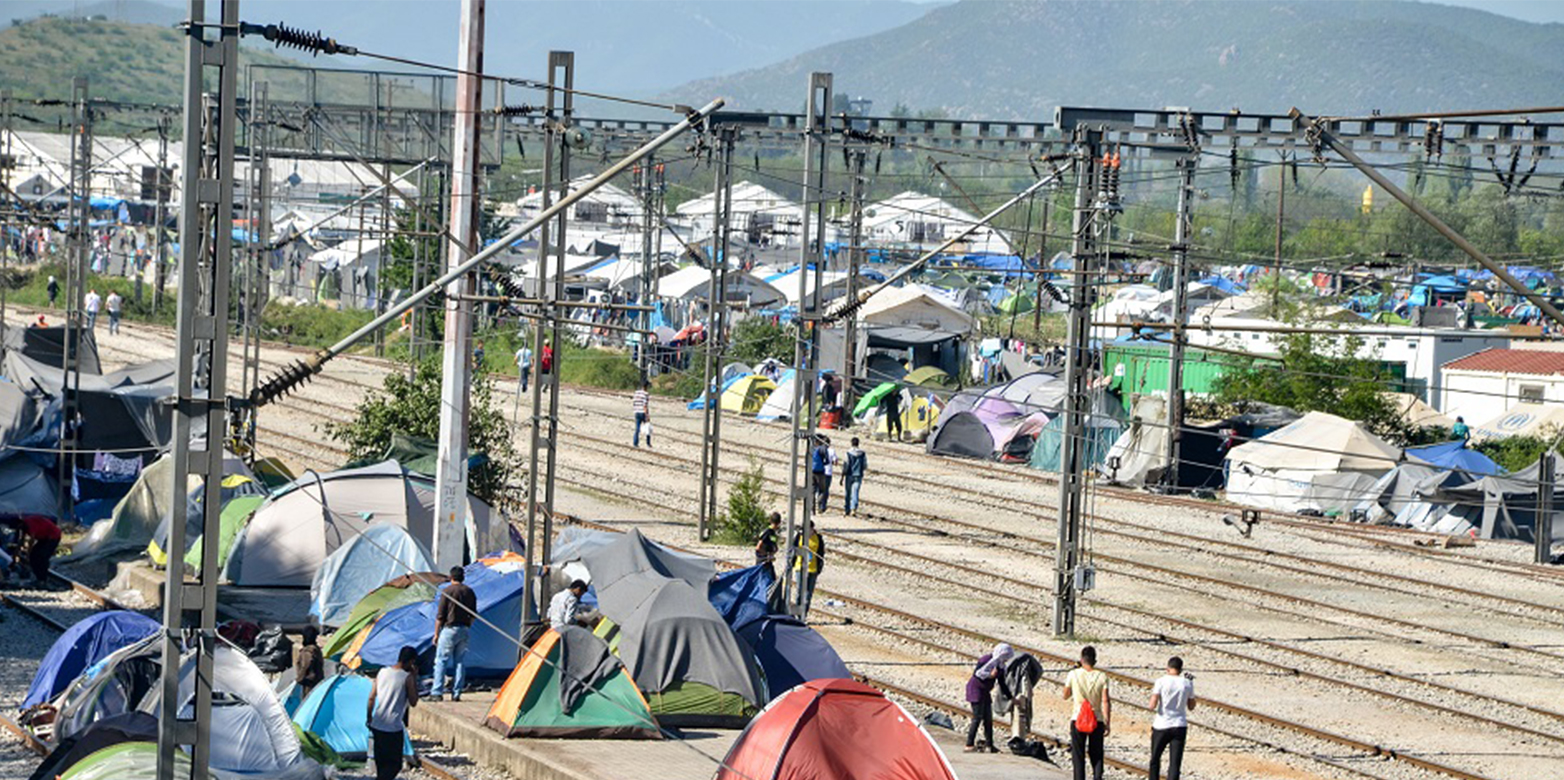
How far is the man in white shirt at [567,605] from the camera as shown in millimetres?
19828

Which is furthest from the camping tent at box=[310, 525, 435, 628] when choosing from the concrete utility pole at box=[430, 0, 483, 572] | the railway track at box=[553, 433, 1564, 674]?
the railway track at box=[553, 433, 1564, 674]

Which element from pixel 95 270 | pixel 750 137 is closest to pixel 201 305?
pixel 750 137

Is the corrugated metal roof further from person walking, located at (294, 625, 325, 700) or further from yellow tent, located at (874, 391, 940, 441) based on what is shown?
person walking, located at (294, 625, 325, 700)

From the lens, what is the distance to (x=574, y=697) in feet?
58.0

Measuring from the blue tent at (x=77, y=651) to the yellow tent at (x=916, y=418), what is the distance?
27947 millimetres

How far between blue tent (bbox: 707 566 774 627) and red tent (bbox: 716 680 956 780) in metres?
5.38

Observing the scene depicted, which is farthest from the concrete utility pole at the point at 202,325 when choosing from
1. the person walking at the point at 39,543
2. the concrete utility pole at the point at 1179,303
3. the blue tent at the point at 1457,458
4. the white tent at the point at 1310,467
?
the blue tent at the point at 1457,458

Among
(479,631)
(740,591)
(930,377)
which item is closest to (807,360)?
(740,591)

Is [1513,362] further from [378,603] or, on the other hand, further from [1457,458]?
[378,603]

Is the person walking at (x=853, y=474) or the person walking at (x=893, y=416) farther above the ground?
the person walking at (x=893, y=416)

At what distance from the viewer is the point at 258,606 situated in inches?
938

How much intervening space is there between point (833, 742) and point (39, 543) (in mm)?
14384

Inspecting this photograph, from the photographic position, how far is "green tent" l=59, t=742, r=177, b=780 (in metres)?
14.2

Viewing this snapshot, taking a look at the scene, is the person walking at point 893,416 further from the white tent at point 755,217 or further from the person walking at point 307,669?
the white tent at point 755,217
